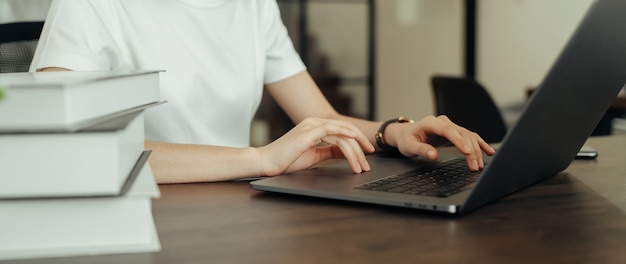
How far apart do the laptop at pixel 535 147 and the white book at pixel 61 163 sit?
1.03 feet

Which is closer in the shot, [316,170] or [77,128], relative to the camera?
[77,128]

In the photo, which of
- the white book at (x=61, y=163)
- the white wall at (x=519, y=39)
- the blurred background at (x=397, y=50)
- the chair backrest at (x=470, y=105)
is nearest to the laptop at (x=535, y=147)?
the white book at (x=61, y=163)

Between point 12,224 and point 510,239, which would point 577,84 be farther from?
point 12,224

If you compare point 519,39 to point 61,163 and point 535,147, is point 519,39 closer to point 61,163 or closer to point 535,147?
point 535,147

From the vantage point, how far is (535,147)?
0.83 m

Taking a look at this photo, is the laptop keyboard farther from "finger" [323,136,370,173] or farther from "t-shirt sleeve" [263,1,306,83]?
"t-shirt sleeve" [263,1,306,83]

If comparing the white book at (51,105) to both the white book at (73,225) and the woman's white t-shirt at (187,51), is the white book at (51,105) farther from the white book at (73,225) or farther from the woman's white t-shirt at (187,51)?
the woman's white t-shirt at (187,51)

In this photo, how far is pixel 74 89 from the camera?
2.02 ft

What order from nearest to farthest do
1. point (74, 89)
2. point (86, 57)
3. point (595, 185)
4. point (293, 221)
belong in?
point (74, 89) < point (293, 221) < point (595, 185) < point (86, 57)

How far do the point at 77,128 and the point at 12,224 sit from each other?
0.35 feet

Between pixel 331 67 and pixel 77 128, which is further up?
pixel 77 128

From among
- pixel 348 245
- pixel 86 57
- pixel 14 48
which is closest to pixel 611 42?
pixel 348 245

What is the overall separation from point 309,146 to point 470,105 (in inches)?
64.6

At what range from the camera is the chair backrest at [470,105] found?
8.44ft
